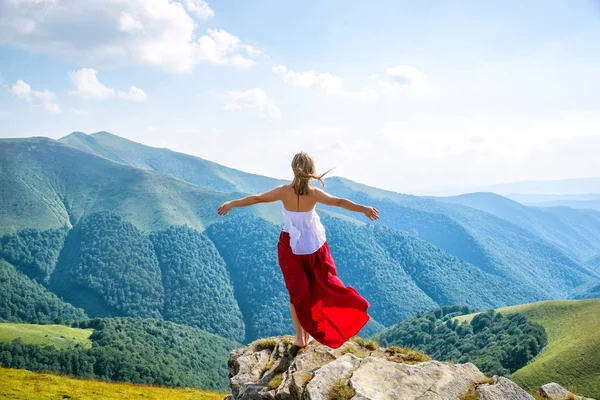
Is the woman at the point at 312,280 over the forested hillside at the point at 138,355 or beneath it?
over

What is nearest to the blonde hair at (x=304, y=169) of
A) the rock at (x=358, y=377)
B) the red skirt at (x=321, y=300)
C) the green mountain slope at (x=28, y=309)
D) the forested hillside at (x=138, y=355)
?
the red skirt at (x=321, y=300)

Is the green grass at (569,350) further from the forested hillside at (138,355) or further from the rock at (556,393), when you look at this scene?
the forested hillside at (138,355)

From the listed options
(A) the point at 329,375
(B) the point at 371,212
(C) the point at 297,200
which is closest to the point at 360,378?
(A) the point at 329,375

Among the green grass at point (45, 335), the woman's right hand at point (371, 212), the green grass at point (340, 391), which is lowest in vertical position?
the green grass at point (45, 335)

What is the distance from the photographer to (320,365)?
971cm

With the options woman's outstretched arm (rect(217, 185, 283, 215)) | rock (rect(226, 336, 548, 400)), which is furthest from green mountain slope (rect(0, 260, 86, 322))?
woman's outstretched arm (rect(217, 185, 283, 215))

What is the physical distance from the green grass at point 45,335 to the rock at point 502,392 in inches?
5090

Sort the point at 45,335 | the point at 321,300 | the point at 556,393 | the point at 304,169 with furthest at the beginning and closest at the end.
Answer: the point at 45,335 < the point at 321,300 < the point at 556,393 < the point at 304,169

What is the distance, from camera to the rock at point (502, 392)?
836 cm

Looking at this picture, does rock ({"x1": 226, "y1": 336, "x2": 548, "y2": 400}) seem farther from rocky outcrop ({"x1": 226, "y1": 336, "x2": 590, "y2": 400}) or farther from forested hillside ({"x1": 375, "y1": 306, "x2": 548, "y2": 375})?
forested hillside ({"x1": 375, "y1": 306, "x2": 548, "y2": 375})

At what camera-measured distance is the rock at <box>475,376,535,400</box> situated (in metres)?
8.36

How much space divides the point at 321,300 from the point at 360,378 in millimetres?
2009

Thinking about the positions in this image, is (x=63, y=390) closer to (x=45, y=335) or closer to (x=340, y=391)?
(x=340, y=391)

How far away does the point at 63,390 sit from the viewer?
2198 centimetres
